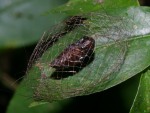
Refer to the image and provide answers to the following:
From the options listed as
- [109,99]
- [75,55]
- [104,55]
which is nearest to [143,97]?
[104,55]

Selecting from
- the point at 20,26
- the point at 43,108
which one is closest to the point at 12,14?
the point at 20,26

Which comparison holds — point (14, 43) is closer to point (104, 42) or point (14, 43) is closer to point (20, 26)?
point (20, 26)

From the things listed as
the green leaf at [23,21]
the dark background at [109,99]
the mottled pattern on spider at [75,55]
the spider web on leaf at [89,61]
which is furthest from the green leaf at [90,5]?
the green leaf at [23,21]

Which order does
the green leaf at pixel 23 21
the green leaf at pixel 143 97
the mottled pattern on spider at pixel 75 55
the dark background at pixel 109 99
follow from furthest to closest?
the green leaf at pixel 23 21, the dark background at pixel 109 99, the mottled pattern on spider at pixel 75 55, the green leaf at pixel 143 97

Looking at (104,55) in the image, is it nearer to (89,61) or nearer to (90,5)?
(89,61)

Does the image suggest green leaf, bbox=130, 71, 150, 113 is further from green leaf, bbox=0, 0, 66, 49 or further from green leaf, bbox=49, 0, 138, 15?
green leaf, bbox=0, 0, 66, 49

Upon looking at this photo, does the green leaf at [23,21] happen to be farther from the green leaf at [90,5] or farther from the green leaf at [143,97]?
the green leaf at [143,97]
